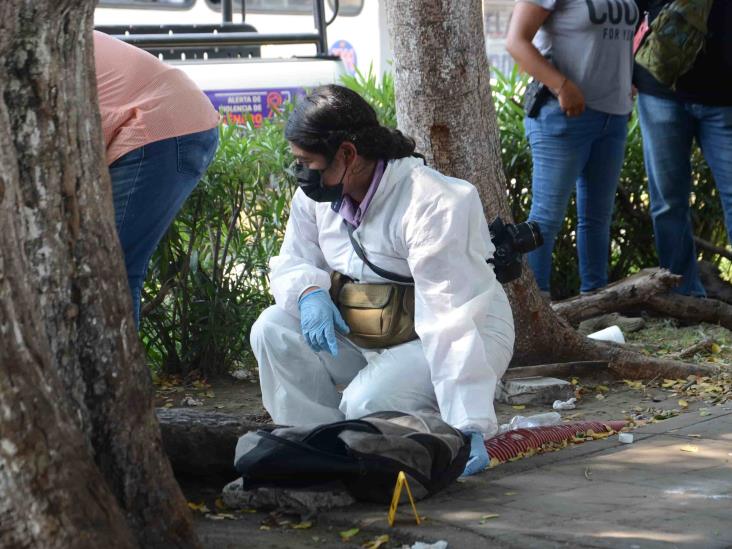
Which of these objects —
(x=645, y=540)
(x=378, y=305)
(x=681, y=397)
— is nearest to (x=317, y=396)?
(x=378, y=305)

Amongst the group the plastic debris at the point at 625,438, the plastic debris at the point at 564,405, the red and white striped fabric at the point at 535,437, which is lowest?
the plastic debris at the point at 564,405

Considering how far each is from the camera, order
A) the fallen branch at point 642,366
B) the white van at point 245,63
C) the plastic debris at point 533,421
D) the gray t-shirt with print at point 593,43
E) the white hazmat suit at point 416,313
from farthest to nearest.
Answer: the white van at point 245,63
the gray t-shirt with print at point 593,43
the fallen branch at point 642,366
the plastic debris at point 533,421
the white hazmat suit at point 416,313

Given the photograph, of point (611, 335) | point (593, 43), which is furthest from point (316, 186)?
point (611, 335)

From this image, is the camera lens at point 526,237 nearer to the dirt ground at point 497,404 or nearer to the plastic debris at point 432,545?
the dirt ground at point 497,404

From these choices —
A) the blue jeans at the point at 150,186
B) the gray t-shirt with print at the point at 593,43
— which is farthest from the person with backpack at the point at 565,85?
the blue jeans at the point at 150,186

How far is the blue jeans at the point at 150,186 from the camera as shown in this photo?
378 cm

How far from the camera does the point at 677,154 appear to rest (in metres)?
5.51

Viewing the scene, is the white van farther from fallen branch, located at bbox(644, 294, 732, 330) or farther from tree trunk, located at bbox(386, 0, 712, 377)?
fallen branch, located at bbox(644, 294, 732, 330)

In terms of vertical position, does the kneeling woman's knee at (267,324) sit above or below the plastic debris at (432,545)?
above

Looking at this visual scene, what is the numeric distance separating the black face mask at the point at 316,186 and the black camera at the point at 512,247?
0.57 m

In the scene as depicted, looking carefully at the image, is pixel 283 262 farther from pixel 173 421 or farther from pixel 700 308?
pixel 700 308

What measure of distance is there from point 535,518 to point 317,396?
3.25 ft

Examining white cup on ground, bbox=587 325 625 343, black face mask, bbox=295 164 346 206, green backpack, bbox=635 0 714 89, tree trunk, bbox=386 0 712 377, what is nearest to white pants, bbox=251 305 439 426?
black face mask, bbox=295 164 346 206

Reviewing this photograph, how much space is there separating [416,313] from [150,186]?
3.20 feet
